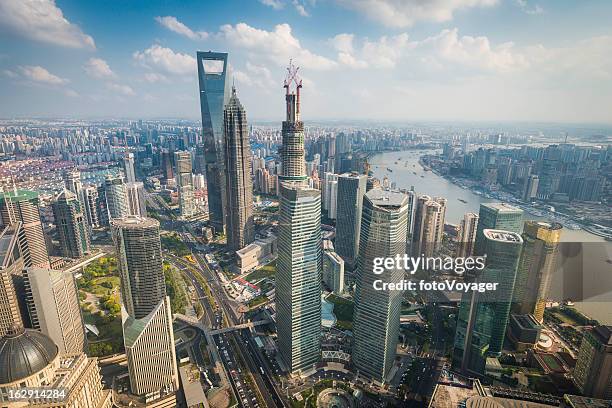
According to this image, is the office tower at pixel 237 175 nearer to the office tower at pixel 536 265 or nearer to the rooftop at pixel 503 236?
the rooftop at pixel 503 236

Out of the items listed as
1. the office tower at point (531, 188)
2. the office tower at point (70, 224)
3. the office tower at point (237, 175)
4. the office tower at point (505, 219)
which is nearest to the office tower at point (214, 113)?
the office tower at point (237, 175)

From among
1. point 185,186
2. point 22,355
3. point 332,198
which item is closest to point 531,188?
point 332,198

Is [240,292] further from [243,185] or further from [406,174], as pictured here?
[406,174]

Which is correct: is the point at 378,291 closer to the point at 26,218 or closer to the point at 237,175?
the point at 237,175

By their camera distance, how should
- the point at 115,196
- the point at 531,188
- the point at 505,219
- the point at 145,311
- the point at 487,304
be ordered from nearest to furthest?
the point at 487,304, the point at 145,311, the point at 505,219, the point at 115,196, the point at 531,188

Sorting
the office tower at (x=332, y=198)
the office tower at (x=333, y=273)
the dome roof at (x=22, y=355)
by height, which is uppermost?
the dome roof at (x=22, y=355)

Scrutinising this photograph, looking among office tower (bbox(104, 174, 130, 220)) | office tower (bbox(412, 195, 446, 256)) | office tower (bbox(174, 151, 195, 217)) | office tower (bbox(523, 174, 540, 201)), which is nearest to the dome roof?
office tower (bbox(412, 195, 446, 256))

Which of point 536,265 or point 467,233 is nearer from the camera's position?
point 536,265
